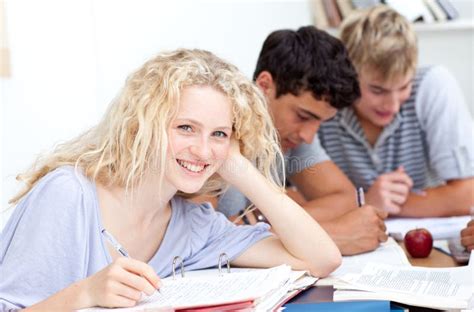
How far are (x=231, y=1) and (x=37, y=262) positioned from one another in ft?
7.15

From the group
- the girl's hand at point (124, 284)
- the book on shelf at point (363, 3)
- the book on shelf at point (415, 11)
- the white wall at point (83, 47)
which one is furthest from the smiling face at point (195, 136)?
the book on shelf at point (415, 11)

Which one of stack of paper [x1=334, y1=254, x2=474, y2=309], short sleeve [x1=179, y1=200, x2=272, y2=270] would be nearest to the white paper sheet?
stack of paper [x1=334, y1=254, x2=474, y2=309]

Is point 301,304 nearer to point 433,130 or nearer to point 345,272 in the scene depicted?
point 345,272

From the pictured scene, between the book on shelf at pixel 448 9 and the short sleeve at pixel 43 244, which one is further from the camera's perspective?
the book on shelf at pixel 448 9

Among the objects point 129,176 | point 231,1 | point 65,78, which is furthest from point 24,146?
point 129,176

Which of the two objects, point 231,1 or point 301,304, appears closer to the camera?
point 301,304

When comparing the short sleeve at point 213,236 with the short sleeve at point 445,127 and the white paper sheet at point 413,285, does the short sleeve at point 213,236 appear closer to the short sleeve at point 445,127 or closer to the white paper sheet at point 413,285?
the white paper sheet at point 413,285

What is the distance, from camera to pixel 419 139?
9.29ft

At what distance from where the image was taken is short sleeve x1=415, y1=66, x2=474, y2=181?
106 inches

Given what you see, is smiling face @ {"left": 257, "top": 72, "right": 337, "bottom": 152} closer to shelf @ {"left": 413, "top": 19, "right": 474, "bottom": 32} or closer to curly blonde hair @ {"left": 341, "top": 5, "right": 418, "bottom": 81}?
curly blonde hair @ {"left": 341, "top": 5, "right": 418, "bottom": 81}

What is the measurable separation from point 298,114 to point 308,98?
0.17 feet

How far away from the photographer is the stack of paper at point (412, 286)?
4.37ft

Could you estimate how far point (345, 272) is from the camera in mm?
1702

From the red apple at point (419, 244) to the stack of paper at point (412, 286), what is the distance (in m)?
0.30
